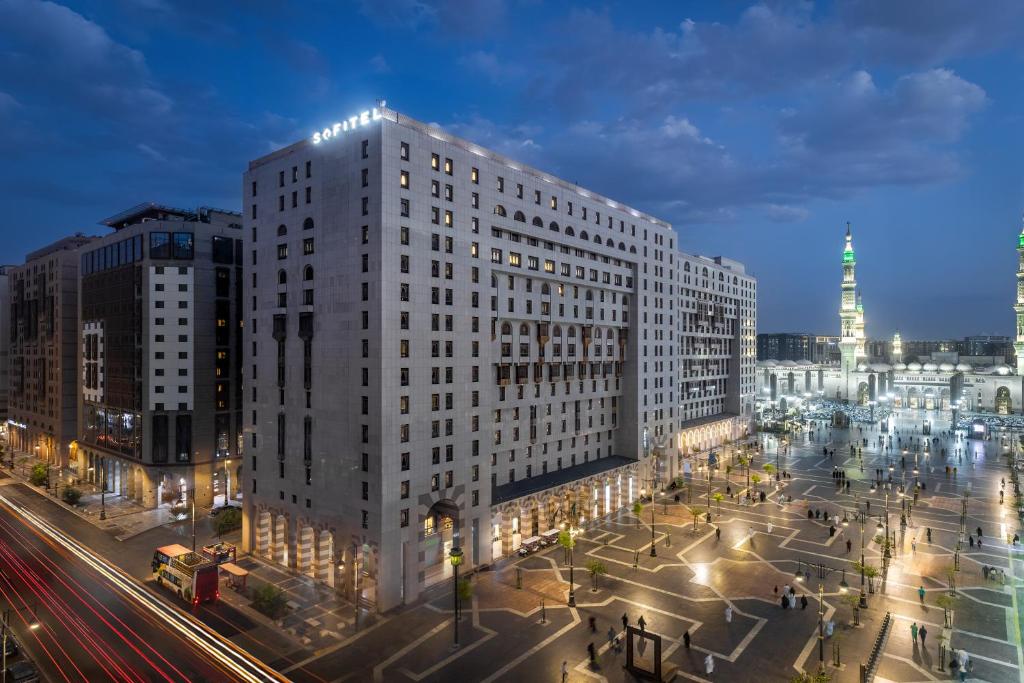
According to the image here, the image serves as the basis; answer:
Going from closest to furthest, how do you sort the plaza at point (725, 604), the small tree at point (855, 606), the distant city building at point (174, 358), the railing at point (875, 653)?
the railing at point (875, 653) < the plaza at point (725, 604) < the small tree at point (855, 606) < the distant city building at point (174, 358)

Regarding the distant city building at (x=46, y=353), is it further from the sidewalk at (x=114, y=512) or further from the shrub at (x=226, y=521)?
the shrub at (x=226, y=521)

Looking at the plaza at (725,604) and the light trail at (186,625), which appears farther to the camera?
the plaza at (725,604)

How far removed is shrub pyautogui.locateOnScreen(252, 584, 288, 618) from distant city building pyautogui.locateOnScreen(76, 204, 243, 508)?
131ft

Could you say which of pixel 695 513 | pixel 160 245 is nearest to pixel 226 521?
pixel 160 245

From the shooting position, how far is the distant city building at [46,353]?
4188 inches

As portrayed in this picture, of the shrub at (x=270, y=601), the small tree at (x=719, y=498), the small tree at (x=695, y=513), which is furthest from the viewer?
the small tree at (x=719, y=498)

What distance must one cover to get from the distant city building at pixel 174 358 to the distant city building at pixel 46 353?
897 inches

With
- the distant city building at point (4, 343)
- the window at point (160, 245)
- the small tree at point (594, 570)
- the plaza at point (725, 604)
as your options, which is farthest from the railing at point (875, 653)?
the distant city building at point (4, 343)

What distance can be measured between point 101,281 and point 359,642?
83.7 metres

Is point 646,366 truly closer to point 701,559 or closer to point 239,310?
point 701,559

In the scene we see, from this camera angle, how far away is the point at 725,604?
51531 mm

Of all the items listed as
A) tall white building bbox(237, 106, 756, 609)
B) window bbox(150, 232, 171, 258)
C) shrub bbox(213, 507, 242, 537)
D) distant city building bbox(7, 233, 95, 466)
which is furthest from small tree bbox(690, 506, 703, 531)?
distant city building bbox(7, 233, 95, 466)

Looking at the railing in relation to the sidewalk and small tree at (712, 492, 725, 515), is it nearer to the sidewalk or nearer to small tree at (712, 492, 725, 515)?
small tree at (712, 492, 725, 515)

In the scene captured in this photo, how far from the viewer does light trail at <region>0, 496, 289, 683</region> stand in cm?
4109
